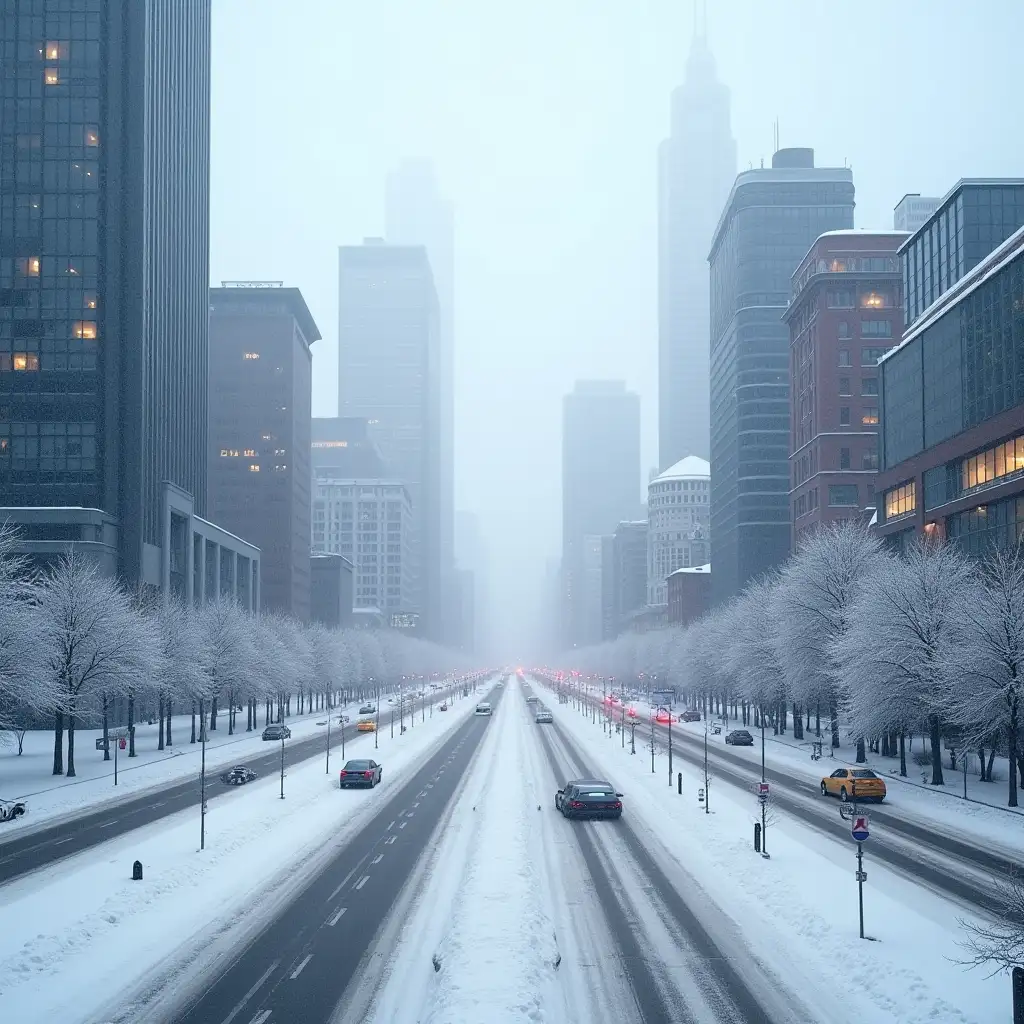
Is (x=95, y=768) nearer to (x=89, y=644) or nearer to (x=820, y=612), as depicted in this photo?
(x=89, y=644)

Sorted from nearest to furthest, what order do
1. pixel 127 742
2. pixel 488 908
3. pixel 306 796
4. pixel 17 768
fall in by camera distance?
pixel 488 908 → pixel 306 796 → pixel 17 768 → pixel 127 742

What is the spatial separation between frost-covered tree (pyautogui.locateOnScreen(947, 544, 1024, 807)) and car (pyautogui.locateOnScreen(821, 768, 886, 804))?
442 centimetres

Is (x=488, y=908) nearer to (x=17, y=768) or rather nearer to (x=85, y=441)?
(x=17, y=768)

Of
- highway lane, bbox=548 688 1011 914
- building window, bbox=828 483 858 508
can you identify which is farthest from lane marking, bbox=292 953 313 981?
building window, bbox=828 483 858 508

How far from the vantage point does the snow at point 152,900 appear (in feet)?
72.1

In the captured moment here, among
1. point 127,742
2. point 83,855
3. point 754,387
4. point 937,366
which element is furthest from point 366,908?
point 754,387

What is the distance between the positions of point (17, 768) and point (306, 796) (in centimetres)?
2393

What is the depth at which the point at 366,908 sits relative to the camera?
27.7 m

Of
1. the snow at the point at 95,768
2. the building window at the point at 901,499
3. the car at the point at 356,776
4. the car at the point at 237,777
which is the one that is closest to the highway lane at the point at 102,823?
the car at the point at 237,777

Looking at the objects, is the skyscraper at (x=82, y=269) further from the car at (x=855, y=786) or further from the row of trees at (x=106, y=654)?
the car at (x=855, y=786)

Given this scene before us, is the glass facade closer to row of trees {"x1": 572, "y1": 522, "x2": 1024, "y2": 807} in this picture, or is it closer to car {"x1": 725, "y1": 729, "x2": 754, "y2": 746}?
row of trees {"x1": 572, "y1": 522, "x2": 1024, "y2": 807}

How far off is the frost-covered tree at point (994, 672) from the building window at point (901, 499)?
109 ft

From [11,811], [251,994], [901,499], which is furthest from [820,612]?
[251,994]

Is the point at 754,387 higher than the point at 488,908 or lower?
higher
